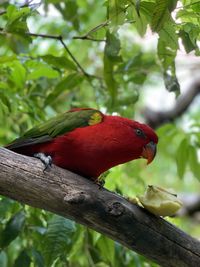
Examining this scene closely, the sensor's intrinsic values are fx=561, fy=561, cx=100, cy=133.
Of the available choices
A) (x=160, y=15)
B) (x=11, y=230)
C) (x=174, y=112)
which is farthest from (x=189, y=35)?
(x=174, y=112)

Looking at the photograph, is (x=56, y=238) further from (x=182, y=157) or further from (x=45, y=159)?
(x=182, y=157)

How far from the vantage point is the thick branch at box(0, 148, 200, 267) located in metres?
2.31

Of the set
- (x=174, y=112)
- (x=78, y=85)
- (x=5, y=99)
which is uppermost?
(x=174, y=112)

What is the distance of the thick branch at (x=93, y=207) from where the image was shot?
7.59 ft

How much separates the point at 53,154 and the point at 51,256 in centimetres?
48

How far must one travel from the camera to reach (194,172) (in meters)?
3.29

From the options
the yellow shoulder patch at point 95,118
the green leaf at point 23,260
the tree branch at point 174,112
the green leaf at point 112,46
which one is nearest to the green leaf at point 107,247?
the green leaf at point 23,260

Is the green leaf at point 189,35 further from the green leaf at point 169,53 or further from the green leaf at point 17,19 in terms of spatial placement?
the green leaf at point 17,19

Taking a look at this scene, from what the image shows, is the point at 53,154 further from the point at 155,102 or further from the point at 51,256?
the point at 155,102

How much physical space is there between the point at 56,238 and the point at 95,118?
2.03ft

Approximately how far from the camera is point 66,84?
131 inches

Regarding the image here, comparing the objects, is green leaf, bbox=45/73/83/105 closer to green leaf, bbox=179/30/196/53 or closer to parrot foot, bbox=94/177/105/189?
parrot foot, bbox=94/177/105/189

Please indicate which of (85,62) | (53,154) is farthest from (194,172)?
(85,62)

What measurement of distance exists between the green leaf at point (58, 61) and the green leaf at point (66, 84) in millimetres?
90
